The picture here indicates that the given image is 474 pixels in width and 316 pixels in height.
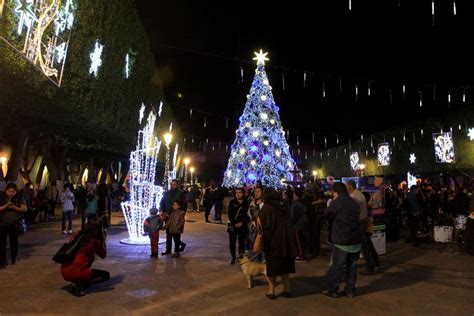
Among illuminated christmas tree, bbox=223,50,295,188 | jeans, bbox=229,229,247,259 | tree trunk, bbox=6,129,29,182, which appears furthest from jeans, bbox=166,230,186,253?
illuminated christmas tree, bbox=223,50,295,188

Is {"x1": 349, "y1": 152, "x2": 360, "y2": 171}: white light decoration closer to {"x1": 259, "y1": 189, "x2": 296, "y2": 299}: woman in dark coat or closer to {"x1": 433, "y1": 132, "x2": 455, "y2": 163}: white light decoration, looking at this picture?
{"x1": 433, "y1": 132, "x2": 455, "y2": 163}: white light decoration

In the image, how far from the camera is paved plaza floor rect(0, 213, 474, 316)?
497 cm

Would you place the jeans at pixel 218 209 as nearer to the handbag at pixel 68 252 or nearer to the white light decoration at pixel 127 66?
the white light decoration at pixel 127 66

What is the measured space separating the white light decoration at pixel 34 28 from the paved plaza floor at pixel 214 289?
209 inches

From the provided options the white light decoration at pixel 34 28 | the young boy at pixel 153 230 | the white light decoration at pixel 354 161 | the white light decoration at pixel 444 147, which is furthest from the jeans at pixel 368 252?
the white light decoration at pixel 354 161

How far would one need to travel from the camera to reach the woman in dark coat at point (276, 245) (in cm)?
536

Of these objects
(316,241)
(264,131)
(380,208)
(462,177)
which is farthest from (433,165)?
(316,241)

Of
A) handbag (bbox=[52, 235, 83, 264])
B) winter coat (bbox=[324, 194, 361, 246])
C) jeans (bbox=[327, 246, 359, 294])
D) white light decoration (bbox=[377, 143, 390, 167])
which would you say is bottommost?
jeans (bbox=[327, 246, 359, 294])

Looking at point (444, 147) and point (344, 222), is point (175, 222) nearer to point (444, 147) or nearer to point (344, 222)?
point (344, 222)

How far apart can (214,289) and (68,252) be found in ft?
7.28

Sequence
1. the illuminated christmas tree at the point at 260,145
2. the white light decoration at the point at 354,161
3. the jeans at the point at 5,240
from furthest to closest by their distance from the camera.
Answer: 1. the white light decoration at the point at 354,161
2. the illuminated christmas tree at the point at 260,145
3. the jeans at the point at 5,240

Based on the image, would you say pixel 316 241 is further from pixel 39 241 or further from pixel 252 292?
pixel 39 241

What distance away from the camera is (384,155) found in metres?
29.0

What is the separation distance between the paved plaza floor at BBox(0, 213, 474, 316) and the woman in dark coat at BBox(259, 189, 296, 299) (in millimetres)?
362
